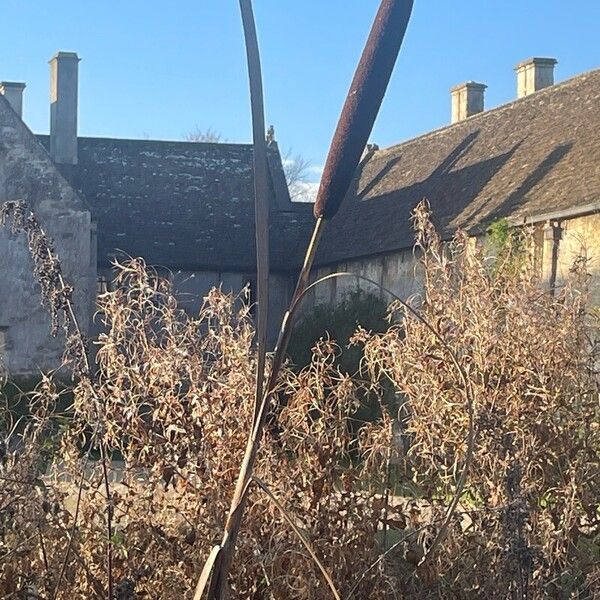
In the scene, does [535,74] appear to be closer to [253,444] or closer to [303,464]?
[303,464]

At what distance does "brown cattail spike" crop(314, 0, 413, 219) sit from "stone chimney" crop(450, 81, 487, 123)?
28216 mm

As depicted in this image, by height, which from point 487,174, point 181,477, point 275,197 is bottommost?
point 181,477

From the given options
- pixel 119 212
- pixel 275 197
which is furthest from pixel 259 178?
pixel 275 197

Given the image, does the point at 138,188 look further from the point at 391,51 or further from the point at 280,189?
the point at 391,51

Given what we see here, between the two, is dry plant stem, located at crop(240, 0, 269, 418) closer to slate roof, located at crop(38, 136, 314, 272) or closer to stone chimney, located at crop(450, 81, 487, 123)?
slate roof, located at crop(38, 136, 314, 272)

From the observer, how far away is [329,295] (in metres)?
24.0

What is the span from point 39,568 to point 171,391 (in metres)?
0.79

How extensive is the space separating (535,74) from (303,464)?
24.7m

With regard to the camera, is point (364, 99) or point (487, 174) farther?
point (487, 174)

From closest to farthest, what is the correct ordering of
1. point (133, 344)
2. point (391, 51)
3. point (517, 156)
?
point (391, 51), point (133, 344), point (517, 156)

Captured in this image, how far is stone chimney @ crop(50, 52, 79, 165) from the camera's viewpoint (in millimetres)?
24000

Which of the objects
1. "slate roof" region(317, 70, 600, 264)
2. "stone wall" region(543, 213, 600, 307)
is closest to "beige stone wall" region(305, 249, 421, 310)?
"slate roof" region(317, 70, 600, 264)

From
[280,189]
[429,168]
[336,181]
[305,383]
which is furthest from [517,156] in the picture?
[336,181]

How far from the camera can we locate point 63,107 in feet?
80.5
